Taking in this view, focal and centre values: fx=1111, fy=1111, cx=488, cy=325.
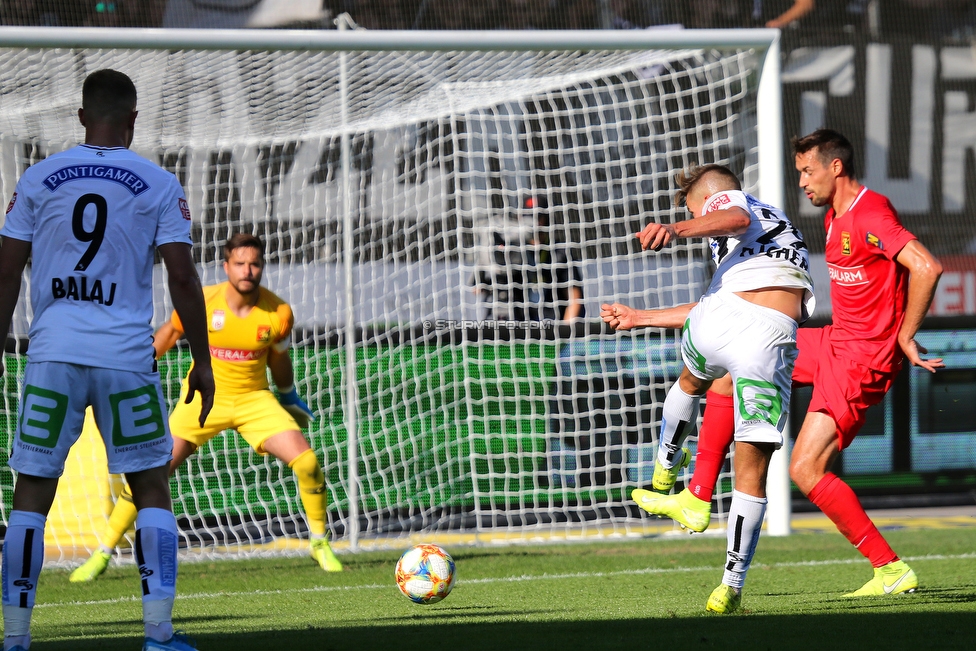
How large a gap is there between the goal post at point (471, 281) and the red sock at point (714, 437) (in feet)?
10.4

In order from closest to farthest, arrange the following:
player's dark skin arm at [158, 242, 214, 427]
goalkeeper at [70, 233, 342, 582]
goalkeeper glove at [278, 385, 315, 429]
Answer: player's dark skin arm at [158, 242, 214, 427], goalkeeper at [70, 233, 342, 582], goalkeeper glove at [278, 385, 315, 429]

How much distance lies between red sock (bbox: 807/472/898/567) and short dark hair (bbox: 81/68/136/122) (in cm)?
348

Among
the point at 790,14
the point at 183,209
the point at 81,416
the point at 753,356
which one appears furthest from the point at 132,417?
the point at 790,14

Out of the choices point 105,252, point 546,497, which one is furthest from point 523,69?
point 105,252

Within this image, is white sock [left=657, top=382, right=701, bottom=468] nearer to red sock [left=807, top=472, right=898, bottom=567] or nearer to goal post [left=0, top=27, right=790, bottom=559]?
red sock [left=807, top=472, right=898, bottom=567]

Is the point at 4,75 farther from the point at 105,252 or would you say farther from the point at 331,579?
the point at 105,252

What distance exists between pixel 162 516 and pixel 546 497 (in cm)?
565

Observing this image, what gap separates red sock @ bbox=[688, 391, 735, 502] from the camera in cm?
507

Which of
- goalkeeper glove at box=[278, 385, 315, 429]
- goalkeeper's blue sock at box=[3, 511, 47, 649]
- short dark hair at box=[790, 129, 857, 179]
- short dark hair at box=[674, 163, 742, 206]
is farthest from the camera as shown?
goalkeeper glove at box=[278, 385, 315, 429]

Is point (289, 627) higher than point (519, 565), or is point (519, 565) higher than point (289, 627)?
point (289, 627)

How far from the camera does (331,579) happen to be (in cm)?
651

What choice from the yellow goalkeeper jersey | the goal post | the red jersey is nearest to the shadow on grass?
the red jersey

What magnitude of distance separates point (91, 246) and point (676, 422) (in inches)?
109

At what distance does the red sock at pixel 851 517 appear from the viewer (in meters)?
5.18
